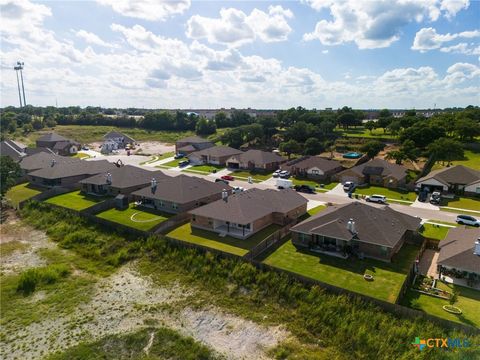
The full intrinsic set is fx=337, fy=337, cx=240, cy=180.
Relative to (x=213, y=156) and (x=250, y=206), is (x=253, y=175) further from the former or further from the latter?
(x=250, y=206)

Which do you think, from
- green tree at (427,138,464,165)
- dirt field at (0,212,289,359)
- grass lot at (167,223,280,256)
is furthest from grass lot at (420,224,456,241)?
green tree at (427,138,464,165)

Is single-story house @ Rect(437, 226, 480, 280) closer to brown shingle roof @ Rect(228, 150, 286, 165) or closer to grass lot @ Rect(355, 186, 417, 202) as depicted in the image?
grass lot @ Rect(355, 186, 417, 202)

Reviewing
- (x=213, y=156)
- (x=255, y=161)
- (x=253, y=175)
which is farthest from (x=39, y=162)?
(x=255, y=161)

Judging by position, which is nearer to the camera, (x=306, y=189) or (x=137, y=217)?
(x=137, y=217)

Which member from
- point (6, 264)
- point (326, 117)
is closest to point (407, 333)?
point (6, 264)

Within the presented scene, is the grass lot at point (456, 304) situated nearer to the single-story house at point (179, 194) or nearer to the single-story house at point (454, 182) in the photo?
the single-story house at point (179, 194)
